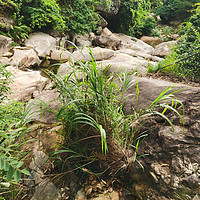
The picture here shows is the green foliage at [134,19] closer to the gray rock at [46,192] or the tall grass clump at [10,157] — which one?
the tall grass clump at [10,157]

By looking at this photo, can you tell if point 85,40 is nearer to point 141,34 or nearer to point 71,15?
point 71,15

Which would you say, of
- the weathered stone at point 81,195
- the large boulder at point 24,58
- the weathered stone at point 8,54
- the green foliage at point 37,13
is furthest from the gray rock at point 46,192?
the green foliage at point 37,13

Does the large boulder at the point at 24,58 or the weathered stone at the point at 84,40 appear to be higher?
the weathered stone at the point at 84,40

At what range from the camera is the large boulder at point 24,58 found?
12.6 ft

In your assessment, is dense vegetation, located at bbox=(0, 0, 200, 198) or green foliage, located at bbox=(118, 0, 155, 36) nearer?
dense vegetation, located at bbox=(0, 0, 200, 198)

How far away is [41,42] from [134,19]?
7188 millimetres

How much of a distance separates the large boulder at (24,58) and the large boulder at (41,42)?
41 cm

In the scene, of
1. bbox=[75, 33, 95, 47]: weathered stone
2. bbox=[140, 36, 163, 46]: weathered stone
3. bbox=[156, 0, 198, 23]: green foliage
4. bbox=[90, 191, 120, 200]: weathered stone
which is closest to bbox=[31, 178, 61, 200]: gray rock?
bbox=[90, 191, 120, 200]: weathered stone

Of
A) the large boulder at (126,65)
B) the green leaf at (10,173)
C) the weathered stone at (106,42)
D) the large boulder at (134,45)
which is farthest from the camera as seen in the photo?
the large boulder at (134,45)

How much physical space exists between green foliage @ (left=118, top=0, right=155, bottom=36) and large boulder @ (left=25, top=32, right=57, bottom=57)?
5807 mm

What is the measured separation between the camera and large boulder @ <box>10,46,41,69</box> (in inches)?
151

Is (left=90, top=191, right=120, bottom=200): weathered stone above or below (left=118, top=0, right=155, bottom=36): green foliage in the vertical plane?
below

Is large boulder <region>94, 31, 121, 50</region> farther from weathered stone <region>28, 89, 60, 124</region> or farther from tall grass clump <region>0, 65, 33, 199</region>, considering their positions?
tall grass clump <region>0, 65, 33, 199</region>

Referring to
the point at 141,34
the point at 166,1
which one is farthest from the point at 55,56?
the point at 166,1
